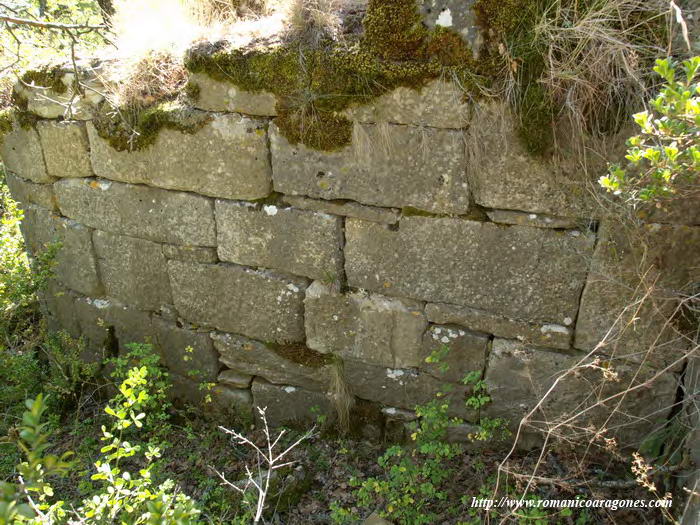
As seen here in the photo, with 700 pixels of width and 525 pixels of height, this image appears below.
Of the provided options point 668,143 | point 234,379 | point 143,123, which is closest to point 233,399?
point 234,379

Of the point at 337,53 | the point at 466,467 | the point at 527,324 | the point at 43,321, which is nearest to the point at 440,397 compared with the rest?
the point at 466,467

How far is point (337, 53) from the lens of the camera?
2576mm

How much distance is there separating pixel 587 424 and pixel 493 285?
32.4 inches

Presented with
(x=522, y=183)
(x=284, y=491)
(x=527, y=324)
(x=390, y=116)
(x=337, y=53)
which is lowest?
(x=284, y=491)

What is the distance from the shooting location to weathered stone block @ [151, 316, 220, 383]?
3555 mm

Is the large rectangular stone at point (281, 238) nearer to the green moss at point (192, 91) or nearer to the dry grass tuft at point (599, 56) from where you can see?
the green moss at point (192, 91)

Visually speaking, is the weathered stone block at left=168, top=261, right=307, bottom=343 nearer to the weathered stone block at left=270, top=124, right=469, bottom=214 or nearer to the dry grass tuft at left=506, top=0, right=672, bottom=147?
the weathered stone block at left=270, top=124, right=469, bottom=214

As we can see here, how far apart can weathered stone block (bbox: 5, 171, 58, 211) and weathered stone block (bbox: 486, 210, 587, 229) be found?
286cm

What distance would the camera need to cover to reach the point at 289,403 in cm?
346

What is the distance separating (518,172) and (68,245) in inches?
115

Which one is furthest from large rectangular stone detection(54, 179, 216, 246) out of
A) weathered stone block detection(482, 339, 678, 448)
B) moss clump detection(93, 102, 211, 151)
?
weathered stone block detection(482, 339, 678, 448)

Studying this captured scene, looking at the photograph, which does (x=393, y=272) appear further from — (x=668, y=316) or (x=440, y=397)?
(x=668, y=316)

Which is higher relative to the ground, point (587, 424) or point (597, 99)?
point (597, 99)

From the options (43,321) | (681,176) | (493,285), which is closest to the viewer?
(681,176)
